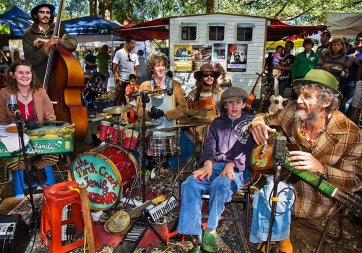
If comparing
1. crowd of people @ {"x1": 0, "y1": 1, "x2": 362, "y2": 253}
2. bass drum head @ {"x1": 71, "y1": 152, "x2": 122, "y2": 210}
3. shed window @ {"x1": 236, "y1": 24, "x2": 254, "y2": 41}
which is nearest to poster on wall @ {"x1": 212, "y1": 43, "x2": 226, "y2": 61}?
shed window @ {"x1": 236, "y1": 24, "x2": 254, "y2": 41}

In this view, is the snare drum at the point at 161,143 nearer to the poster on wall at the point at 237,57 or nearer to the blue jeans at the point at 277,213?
the blue jeans at the point at 277,213

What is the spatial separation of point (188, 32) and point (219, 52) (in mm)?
938

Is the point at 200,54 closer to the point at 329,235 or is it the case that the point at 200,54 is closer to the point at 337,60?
the point at 337,60

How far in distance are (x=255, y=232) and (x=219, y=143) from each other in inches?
34.7

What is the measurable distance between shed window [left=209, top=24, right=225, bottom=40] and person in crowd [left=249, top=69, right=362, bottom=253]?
5704 millimetres

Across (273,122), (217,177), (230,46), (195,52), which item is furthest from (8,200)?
(230,46)

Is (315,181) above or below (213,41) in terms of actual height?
below

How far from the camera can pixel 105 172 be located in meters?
3.16

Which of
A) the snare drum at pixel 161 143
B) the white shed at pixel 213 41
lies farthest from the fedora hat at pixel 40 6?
the white shed at pixel 213 41

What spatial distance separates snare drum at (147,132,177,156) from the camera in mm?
3320

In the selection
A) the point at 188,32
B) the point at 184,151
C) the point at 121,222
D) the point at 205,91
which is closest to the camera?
the point at 121,222

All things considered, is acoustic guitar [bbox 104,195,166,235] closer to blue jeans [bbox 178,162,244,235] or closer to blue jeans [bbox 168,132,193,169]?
blue jeans [bbox 178,162,244,235]

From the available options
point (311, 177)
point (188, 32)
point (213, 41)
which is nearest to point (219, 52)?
point (213, 41)

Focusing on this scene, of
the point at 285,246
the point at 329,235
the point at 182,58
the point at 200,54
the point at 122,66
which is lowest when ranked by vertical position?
the point at 329,235
